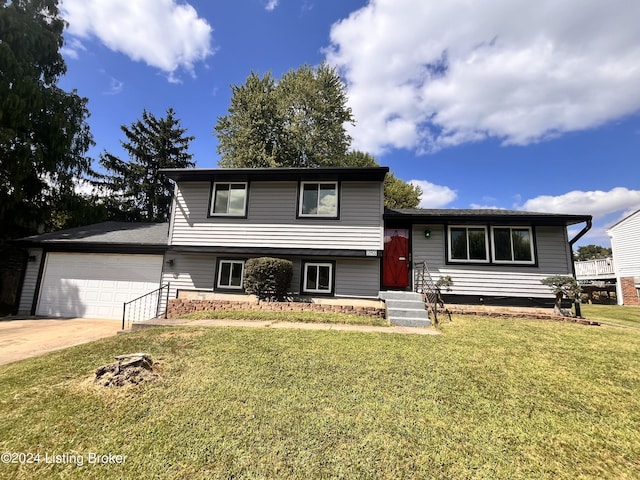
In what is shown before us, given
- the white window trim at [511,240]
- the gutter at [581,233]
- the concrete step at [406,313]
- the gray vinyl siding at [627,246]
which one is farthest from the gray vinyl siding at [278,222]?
the gray vinyl siding at [627,246]

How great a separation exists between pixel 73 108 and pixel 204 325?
47.3ft

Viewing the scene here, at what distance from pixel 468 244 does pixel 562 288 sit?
2784 mm

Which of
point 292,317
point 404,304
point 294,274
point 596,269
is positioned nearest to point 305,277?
point 294,274

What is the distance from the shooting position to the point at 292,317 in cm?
768

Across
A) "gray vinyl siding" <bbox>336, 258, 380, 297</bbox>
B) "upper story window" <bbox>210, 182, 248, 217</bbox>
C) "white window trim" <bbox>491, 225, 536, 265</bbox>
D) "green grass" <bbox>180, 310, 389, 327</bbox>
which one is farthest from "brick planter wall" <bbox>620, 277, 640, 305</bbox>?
"upper story window" <bbox>210, 182, 248, 217</bbox>

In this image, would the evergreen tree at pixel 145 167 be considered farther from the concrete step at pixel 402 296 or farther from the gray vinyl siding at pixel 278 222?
the concrete step at pixel 402 296

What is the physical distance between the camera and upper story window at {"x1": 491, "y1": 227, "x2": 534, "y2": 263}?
9.22 m

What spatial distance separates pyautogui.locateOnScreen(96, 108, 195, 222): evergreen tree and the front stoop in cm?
2266

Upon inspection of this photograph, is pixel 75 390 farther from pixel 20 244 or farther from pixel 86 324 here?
pixel 20 244

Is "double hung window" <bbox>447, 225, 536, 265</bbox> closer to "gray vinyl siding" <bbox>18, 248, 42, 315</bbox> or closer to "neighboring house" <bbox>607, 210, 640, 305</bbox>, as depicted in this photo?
"neighboring house" <bbox>607, 210, 640, 305</bbox>

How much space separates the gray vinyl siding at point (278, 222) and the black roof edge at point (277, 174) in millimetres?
239

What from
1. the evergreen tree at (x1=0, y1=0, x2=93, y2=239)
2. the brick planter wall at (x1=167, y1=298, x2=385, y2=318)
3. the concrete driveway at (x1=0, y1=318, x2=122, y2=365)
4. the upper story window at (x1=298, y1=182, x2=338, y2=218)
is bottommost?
the concrete driveway at (x1=0, y1=318, x2=122, y2=365)

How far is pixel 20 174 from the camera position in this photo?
11.9 meters

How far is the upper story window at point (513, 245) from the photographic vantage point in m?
9.22
